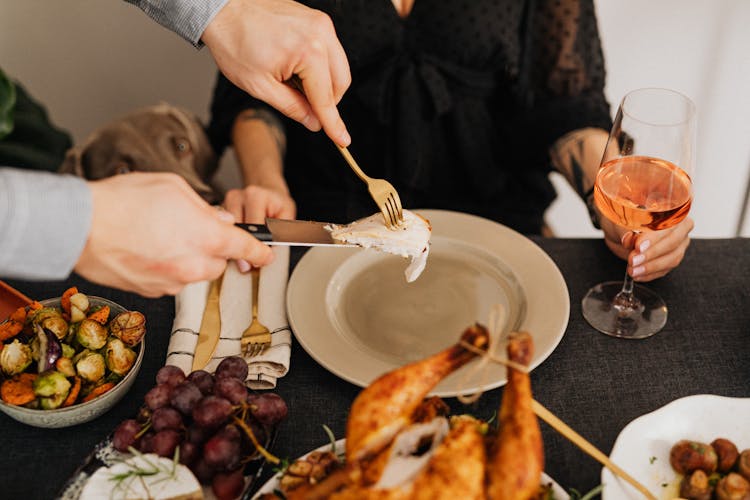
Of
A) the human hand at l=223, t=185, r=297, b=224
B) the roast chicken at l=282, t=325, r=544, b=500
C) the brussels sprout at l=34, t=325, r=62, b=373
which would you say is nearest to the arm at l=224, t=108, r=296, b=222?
the human hand at l=223, t=185, r=297, b=224

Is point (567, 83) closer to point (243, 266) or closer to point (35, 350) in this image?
point (243, 266)

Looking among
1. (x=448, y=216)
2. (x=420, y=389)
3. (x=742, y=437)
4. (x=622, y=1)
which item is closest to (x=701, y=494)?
(x=742, y=437)

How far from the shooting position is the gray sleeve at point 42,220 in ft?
2.46

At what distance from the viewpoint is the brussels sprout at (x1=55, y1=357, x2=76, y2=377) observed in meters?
0.85

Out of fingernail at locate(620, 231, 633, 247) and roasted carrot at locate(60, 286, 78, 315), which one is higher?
roasted carrot at locate(60, 286, 78, 315)

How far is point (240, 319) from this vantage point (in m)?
1.07

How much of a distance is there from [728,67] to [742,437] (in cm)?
177

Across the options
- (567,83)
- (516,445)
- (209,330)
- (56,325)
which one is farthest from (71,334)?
(567,83)

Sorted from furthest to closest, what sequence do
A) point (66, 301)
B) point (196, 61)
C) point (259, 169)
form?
point (196, 61), point (259, 169), point (66, 301)

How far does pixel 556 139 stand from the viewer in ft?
5.34

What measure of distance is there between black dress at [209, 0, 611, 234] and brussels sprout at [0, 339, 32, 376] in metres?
0.95

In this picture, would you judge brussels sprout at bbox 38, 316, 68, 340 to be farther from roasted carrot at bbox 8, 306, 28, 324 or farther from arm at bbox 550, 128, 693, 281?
arm at bbox 550, 128, 693, 281

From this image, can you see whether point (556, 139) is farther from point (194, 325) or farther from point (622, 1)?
point (194, 325)

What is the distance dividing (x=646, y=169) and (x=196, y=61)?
1706 mm
